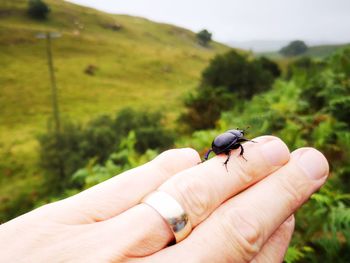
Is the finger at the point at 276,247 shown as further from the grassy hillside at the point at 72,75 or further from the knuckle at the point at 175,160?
the grassy hillside at the point at 72,75

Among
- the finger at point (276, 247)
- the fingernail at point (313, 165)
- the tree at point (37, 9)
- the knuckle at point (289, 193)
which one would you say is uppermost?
the fingernail at point (313, 165)

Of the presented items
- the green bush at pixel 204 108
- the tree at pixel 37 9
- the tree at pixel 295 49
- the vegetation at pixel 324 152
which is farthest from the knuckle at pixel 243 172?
the tree at pixel 295 49

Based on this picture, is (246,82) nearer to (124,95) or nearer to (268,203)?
(124,95)

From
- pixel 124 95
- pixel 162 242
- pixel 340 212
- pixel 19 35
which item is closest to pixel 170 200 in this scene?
pixel 162 242

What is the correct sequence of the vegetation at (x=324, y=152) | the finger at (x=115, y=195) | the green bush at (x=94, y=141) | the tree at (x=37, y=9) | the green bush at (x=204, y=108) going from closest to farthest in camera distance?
the finger at (x=115, y=195)
the vegetation at (x=324, y=152)
the green bush at (x=94, y=141)
the green bush at (x=204, y=108)
the tree at (x=37, y=9)

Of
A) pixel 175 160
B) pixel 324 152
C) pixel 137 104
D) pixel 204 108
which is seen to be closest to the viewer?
pixel 175 160

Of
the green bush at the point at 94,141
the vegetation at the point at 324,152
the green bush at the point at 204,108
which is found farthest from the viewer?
the green bush at the point at 204,108

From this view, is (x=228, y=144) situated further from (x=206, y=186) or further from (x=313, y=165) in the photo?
(x=313, y=165)

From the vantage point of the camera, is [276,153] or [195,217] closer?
[195,217]

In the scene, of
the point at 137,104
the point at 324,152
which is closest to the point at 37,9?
the point at 137,104
